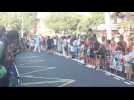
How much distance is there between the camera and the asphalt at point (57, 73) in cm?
405

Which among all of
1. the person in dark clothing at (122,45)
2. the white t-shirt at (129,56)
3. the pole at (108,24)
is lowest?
the white t-shirt at (129,56)

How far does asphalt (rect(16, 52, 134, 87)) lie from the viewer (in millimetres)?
4055

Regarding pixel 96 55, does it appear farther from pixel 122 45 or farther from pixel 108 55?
pixel 122 45

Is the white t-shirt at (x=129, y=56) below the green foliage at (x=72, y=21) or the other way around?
below

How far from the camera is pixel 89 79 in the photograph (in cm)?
410

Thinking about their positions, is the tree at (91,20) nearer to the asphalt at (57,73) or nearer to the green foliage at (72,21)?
the green foliage at (72,21)

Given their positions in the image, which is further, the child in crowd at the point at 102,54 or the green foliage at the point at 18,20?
the child in crowd at the point at 102,54

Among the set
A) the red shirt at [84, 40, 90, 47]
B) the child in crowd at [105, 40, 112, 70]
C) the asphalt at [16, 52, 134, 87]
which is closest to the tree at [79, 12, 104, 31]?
the red shirt at [84, 40, 90, 47]

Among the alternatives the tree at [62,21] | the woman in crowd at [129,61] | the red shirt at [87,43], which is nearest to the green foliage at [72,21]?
the tree at [62,21]

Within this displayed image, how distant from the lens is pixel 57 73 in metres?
4.09

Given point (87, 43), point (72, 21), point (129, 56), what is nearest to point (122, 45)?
point (129, 56)
